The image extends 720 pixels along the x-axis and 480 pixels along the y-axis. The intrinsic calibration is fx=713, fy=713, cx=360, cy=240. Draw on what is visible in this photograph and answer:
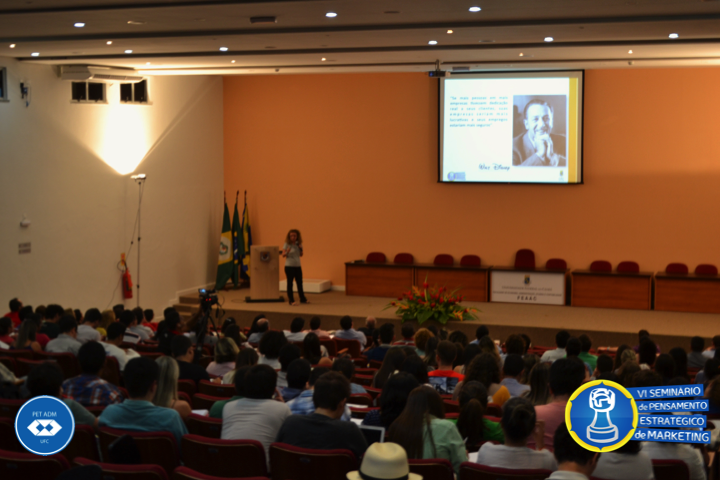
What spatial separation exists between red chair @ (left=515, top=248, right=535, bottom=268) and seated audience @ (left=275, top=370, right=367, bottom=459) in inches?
353

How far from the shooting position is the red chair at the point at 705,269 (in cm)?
1105

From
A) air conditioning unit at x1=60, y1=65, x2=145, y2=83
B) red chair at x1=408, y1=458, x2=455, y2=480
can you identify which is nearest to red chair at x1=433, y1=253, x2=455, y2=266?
air conditioning unit at x1=60, y1=65, x2=145, y2=83

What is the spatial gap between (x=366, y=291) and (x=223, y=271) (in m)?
2.67

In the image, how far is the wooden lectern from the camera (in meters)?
11.6

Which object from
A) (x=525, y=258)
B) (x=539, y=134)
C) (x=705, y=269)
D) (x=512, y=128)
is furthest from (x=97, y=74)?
(x=705, y=269)

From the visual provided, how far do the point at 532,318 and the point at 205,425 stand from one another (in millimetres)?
7562

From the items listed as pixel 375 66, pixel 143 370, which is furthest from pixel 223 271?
pixel 143 370

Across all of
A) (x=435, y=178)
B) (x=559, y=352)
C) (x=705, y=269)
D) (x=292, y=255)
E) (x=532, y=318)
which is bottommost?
(x=532, y=318)

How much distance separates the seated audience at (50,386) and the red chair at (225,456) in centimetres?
73

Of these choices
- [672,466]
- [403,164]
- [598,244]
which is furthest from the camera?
[403,164]

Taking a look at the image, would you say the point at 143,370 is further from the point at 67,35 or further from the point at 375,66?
the point at 375,66

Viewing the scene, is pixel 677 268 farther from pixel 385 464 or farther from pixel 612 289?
pixel 385 464

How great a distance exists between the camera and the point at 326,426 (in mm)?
3230

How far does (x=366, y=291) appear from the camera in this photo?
12.5 meters
